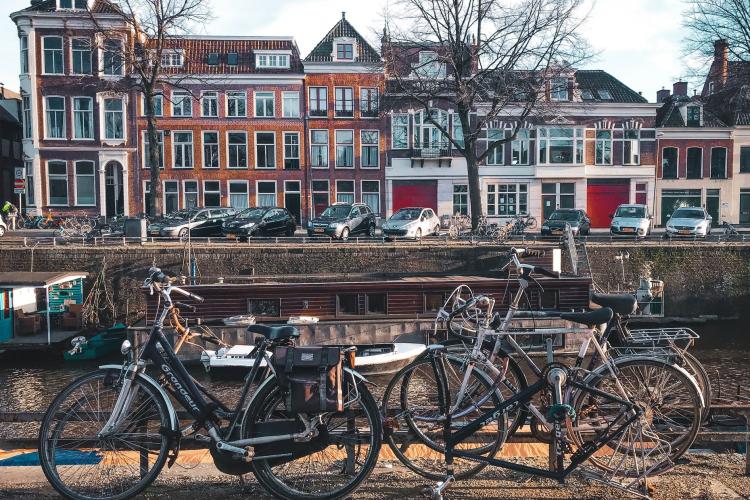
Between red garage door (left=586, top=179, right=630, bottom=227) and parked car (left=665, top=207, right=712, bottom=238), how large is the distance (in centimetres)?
965

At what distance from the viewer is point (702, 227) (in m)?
28.5

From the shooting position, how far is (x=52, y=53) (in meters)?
37.0

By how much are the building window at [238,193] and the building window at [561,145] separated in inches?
689

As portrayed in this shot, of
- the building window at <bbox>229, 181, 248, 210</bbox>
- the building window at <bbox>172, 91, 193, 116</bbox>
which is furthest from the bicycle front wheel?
the building window at <bbox>172, 91, 193, 116</bbox>

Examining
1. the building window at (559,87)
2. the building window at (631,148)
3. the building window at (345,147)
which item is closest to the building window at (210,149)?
the building window at (345,147)

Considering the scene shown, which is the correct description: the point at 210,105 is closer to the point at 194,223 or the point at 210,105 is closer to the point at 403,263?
the point at 194,223

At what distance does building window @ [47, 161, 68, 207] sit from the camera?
37500 mm

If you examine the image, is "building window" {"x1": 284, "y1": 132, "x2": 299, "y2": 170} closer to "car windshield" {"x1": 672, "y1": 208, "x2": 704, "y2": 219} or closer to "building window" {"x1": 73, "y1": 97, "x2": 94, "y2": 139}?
"building window" {"x1": 73, "y1": 97, "x2": 94, "y2": 139}

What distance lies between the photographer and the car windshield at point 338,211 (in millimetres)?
28822

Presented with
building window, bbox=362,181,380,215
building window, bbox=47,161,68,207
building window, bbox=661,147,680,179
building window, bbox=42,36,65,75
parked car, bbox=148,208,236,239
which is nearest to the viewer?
parked car, bbox=148,208,236,239

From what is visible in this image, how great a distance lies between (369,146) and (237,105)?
8050 mm

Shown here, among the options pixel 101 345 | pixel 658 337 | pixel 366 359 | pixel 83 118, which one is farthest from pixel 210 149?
pixel 658 337

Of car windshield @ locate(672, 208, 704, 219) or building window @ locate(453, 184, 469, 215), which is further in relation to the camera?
building window @ locate(453, 184, 469, 215)

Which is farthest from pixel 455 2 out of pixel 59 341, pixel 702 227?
pixel 59 341
